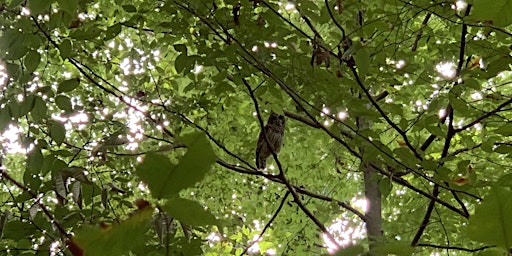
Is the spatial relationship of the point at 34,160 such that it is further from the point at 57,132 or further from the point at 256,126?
the point at 256,126

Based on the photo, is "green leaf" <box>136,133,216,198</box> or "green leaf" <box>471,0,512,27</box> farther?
"green leaf" <box>471,0,512,27</box>

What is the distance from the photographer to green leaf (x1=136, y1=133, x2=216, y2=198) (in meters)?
0.33

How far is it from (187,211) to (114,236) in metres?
0.07

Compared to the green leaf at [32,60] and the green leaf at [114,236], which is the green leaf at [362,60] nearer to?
the green leaf at [32,60]

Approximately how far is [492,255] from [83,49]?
3216 mm

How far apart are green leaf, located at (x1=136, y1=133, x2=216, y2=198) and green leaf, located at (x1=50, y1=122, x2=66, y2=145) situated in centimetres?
152

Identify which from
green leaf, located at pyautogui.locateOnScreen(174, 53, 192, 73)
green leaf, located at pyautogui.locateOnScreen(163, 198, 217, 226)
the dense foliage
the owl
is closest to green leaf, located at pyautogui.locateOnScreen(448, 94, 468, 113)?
the dense foliage

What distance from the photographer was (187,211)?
37cm

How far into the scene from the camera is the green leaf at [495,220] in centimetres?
34

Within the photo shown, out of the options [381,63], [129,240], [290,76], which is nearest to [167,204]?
[129,240]

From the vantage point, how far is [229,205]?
4.77 m

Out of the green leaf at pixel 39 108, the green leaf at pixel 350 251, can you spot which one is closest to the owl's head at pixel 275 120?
the green leaf at pixel 39 108

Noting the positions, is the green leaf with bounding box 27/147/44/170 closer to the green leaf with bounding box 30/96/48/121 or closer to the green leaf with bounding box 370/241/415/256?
the green leaf with bounding box 30/96/48/121

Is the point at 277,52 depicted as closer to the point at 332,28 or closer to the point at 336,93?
the point at 336,93
